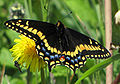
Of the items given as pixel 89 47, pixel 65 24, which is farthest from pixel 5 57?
pixel 89 47

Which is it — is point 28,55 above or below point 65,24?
below

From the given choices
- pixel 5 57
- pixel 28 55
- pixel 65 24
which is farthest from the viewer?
pixel 65 24

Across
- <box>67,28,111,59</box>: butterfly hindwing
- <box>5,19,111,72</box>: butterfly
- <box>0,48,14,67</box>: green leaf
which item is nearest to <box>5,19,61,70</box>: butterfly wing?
<box>5,19,111,72</box>: butterfly

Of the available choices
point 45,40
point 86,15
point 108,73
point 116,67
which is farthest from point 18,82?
point 86,15

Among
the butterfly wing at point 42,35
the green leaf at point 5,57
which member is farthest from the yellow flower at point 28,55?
the green leaf at point 5,57

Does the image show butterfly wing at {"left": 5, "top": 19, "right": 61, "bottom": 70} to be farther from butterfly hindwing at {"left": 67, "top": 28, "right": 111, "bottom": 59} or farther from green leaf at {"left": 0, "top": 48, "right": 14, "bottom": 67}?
green leaf at {"left": 0, "top": 48, "right": 14, "bottom": 67}

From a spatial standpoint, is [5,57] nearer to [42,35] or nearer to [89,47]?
[42,35]
